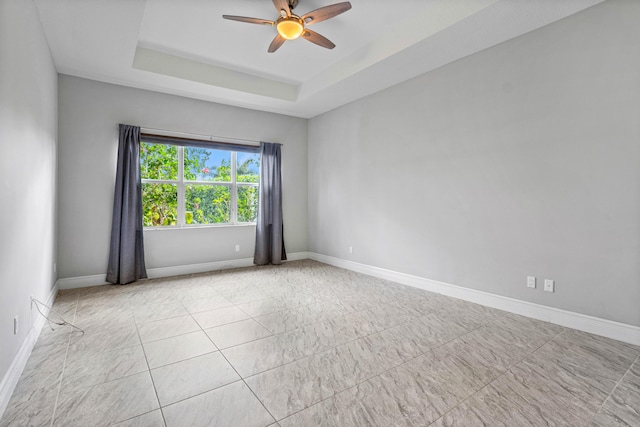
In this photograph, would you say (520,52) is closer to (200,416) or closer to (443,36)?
(443,36)

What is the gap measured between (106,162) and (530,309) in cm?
542

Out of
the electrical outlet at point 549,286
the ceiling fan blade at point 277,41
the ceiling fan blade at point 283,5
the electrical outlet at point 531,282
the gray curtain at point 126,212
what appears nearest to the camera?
the ceiling fan blade at point 283,5

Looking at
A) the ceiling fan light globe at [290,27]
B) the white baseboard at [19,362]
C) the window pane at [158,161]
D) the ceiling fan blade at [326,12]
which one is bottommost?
the white baseboard at [19,362]

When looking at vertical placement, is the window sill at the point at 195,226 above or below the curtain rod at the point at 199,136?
below

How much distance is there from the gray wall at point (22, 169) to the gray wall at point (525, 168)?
12.8 feet

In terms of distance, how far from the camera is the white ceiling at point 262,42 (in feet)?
9.35

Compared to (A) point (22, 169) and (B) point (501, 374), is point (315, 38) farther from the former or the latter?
(B) point (501, 374)

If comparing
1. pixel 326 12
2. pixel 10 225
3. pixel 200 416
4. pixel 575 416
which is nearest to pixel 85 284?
pixel 10 225

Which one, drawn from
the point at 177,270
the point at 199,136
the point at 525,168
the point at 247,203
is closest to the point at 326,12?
the point at 525,168

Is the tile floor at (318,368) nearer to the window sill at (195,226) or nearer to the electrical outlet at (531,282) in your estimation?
the electrical outlet at (531,282)

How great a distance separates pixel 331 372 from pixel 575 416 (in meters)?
1.38

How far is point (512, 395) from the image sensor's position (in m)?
1.89

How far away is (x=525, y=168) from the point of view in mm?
3146

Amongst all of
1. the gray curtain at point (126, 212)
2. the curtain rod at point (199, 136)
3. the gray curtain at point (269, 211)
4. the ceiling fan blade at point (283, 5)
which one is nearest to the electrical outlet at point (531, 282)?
the ceiling fan blade at point (283, 5)
